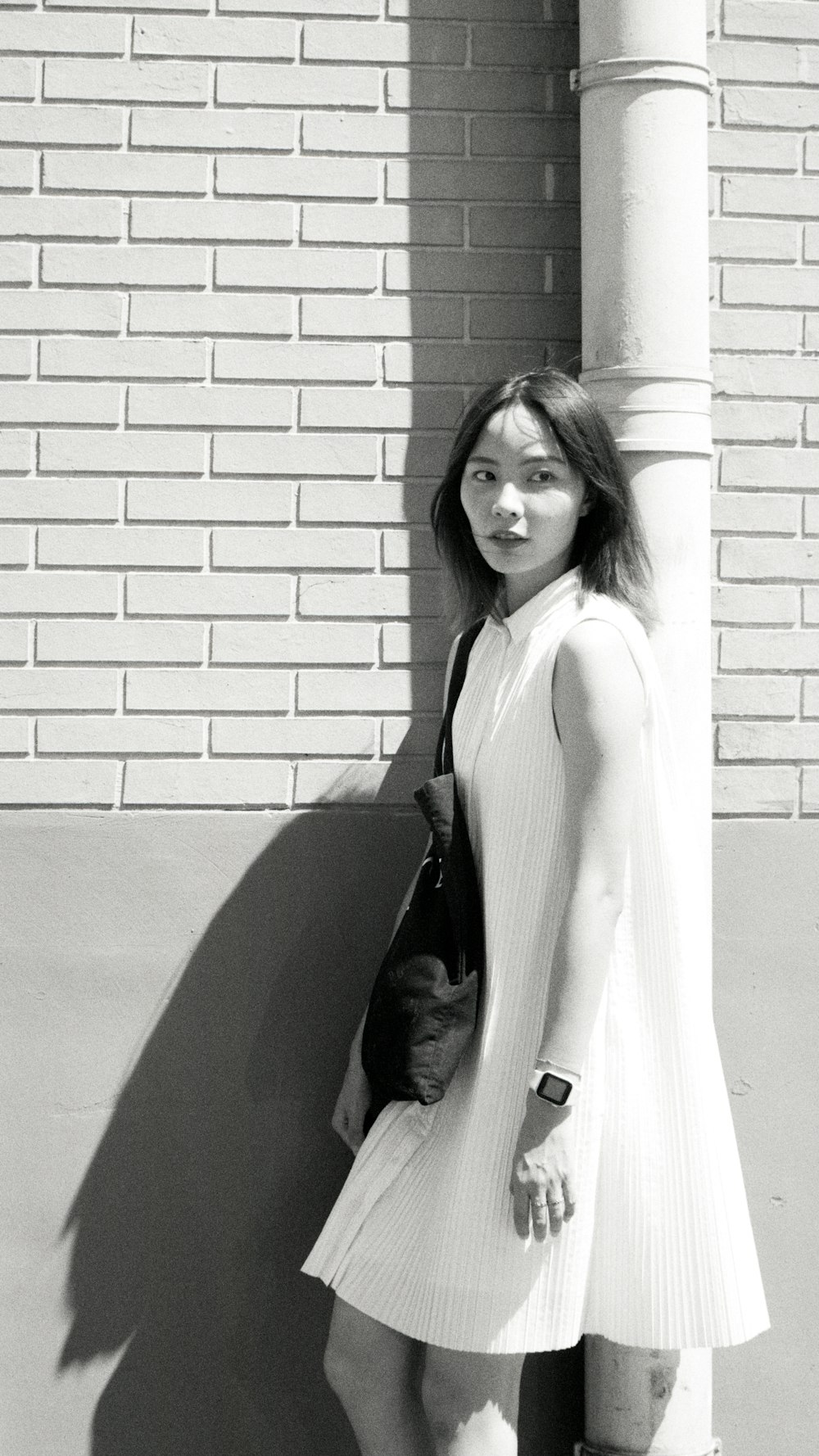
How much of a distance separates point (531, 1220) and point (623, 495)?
3.79 feet

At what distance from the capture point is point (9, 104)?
9.97 feet

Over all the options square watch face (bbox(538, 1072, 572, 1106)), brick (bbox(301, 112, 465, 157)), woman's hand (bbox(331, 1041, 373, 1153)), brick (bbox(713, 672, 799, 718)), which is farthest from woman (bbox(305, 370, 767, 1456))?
brick (bbox(301, 112, 465, 157))

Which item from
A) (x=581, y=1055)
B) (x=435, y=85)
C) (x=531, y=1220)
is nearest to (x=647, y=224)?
(x=435, y=85)

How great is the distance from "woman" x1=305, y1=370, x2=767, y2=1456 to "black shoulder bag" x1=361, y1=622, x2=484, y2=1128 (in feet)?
0.12

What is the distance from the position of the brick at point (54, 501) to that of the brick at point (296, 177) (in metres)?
0.65

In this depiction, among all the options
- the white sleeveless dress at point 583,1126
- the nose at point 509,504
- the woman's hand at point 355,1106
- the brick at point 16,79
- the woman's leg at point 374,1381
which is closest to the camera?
the white sleeveless dress at point 583,1126

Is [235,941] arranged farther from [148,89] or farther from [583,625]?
[148,89]

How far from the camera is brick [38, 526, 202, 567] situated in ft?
10.0

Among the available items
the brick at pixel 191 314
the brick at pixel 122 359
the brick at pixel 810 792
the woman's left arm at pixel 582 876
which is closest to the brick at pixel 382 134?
the brick at pixel 191 314

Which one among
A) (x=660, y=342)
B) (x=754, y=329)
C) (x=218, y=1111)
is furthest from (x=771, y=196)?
(x=218, y=1111)

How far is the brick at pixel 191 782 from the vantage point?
3.06 m

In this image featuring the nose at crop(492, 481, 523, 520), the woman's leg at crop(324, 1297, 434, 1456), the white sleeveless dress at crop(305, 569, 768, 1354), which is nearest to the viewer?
the white sleeveless dress at crop(305, 569, 768, 1354)

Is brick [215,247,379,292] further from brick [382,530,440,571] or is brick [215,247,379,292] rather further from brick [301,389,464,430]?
brick [382,530,440,571]

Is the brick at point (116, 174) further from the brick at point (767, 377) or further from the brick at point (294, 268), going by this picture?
the brick at point (767, 377)
